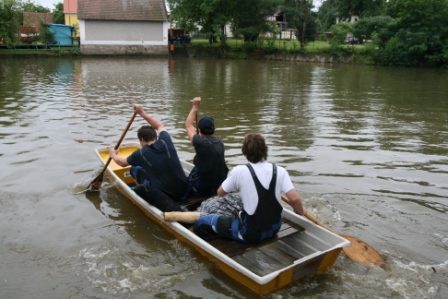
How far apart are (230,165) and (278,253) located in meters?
3.69

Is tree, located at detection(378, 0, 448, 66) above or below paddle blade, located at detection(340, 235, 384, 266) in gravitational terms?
above

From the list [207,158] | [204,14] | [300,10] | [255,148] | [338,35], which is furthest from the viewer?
[204,14]

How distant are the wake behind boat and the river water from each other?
0.69ft

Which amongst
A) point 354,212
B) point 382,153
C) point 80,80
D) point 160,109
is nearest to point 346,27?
point 80,80

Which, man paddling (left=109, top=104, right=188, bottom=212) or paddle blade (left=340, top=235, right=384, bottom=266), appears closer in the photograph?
paddle blade (left=340, top=235, right=384, bottom=266)

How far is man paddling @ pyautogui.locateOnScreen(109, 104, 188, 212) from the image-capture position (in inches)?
222

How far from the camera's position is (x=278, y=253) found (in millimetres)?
4785

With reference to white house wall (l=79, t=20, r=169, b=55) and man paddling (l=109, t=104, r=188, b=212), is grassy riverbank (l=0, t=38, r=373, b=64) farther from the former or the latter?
man paddling (l=109, t=104, r=188, b=212)

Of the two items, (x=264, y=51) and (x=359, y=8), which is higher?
(x=359, y=8)

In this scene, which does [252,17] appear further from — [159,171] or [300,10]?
[159,171]

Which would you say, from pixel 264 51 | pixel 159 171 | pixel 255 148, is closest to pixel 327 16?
pixel 264 51

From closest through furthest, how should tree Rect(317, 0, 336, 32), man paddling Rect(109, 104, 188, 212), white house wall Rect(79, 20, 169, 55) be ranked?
man paddling Rect(109, 104, 188, 212) → white house wall Rect(79, 20, 169, 55) → tree Rect(317, 0, 336, 32)

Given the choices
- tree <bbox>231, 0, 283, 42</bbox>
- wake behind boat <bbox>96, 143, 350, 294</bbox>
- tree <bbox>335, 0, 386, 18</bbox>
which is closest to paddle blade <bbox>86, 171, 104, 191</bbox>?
wake behind boat <bbox>96, 143, 350, 294</bbox>

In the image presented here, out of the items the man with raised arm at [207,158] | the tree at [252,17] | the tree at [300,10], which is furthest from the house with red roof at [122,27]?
the man with raised arm at [207,158]
